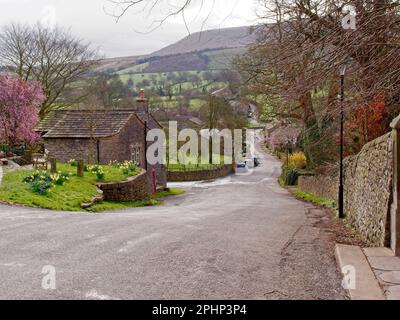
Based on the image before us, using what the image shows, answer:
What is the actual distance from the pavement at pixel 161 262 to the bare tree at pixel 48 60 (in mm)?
33489

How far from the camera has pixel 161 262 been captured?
296 inches

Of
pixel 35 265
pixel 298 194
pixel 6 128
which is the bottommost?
pixel 298 194

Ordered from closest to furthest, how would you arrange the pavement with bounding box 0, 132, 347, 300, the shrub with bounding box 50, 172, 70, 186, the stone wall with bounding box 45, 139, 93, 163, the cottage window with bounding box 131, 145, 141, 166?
the pavement with bounding box 0, 132, 347, 300 → the shrub with bounding box 50, 172, 70, 186 → the stone wall with bounding box 45, 139, 93, 163 → the cottage window with bounding box 131, 145, 141, 166

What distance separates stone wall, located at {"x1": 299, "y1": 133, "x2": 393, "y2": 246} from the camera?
8707 mm

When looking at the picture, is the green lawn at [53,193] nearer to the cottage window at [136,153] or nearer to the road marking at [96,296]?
the road marking at [96,296]

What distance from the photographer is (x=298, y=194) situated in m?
34.2

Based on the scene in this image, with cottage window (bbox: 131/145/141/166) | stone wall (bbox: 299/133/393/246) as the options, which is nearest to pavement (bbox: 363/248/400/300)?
stone wall (bbox: 299/133/393/246)

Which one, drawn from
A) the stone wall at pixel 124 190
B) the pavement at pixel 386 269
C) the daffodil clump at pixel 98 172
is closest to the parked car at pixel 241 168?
the stone wall at pixel 124 190

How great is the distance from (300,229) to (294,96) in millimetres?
4111

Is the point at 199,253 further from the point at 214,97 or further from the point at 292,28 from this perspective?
the point at 214,97

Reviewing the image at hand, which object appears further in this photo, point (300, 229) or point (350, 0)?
point (300, 229)

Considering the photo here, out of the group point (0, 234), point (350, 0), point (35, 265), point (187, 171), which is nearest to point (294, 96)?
point (350, 0)

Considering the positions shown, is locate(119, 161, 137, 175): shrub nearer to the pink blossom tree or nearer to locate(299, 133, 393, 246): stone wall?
the pink blossom tree

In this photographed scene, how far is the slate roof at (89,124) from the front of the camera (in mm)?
31469
